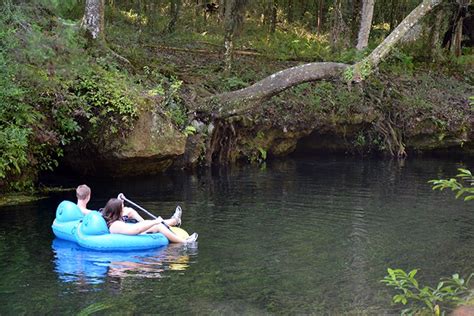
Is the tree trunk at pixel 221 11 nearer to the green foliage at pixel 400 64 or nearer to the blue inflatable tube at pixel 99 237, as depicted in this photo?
the green foliage at pixel 400 64

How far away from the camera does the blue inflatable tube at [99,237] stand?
10516mm

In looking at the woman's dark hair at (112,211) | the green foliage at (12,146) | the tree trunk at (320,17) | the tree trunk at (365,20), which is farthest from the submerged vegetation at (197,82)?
the woman's dark hair at (112,211)

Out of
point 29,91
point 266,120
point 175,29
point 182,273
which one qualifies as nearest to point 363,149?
point 266,120

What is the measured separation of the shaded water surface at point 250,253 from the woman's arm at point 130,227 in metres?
0.49

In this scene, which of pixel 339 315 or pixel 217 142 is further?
pixel 217 142

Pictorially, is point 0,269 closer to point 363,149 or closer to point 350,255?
point 350,255

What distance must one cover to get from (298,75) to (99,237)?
9.00m

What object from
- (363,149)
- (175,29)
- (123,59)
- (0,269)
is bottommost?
(0,269)

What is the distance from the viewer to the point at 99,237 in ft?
34.6

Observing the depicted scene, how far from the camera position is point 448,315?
7191 millimetres

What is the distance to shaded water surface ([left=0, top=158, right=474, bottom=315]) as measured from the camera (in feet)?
26.7

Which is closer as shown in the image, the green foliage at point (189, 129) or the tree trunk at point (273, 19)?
the green foliage at point (189, 129)

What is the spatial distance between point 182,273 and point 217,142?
11.2m

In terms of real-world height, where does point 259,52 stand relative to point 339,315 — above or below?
above
